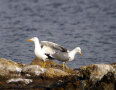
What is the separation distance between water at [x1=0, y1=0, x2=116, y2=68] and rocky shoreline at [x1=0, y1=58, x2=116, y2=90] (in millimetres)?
3376

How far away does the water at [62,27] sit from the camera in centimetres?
1916

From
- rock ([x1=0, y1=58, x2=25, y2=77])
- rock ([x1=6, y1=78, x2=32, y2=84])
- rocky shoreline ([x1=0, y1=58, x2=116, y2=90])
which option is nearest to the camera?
rocky shoreline ([x1=0, y1=58, x2=116, y2=90])

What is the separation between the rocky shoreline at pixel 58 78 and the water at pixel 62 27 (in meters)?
3.38

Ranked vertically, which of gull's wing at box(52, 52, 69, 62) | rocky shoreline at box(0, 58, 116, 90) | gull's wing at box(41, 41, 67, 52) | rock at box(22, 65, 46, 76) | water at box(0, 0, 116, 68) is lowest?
rocky shoreline at box(0, 58, 116, 90)

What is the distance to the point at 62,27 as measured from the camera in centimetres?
2606

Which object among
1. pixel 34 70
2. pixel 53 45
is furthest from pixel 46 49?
pixel 34 70

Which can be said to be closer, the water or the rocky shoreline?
the rocky shoreline

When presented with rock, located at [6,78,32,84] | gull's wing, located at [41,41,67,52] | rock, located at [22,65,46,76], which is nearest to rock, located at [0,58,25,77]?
Result: rock, located at [22,65,46,76]

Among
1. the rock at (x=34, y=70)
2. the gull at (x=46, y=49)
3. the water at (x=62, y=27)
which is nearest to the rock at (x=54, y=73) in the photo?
the rock at (x=34, y=70)

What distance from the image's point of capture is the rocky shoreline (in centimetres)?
1191

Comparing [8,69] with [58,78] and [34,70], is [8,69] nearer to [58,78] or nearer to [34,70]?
[34,70]

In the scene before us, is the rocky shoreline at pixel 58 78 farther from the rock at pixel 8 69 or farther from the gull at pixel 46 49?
the gull at pixel 46 49

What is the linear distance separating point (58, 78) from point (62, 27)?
13.9 meters

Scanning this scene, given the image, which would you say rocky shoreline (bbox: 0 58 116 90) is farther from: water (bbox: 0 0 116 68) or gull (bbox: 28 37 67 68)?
water (bbox: 0 0 116 68)
